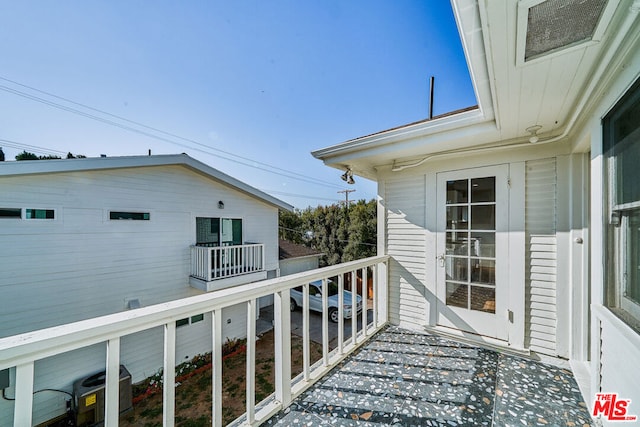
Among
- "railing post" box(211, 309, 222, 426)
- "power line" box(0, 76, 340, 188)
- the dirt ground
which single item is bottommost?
the dirt ground

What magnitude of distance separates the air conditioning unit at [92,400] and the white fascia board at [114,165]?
3.71 m

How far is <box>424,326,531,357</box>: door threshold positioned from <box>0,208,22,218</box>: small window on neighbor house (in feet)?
21.0

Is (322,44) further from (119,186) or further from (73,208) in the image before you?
(73,208)

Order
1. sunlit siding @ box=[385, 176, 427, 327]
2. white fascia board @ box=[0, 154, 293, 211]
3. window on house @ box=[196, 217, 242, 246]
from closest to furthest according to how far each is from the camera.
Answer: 1. sunlit siding @ box=[385, 176, 427, 327]
2. white fascia board @ box=[0, 154, 293, 211]
3. window on house @ box=[196, 217, 242, 246]

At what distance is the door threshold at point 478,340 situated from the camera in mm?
2317

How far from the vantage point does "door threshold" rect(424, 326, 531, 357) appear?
7.60 feet

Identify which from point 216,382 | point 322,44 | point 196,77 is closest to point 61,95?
point 196,77

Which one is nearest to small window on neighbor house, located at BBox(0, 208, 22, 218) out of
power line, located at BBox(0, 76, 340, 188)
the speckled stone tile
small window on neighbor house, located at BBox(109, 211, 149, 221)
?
small window on neighbor house, located at BBox(109, 211, 149, 221)

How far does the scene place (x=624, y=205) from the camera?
1257 millimetres

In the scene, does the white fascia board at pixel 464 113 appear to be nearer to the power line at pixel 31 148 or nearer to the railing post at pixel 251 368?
the railing post at pixel 251 368

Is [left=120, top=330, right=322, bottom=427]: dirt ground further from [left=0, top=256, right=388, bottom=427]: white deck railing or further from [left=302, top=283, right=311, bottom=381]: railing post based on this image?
[left=0, top=256, right=388, bottom=427]: white deck railing

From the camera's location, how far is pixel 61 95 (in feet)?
28.9

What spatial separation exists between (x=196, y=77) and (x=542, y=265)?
6993 mm

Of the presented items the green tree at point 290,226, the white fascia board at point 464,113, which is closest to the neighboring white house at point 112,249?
the white fascia board at point 464,113
